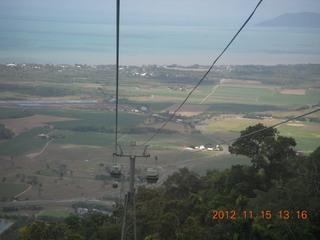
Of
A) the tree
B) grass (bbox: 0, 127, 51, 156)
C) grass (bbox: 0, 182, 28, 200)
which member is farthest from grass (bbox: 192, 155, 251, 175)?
grass (bbox: 0, 127, 51, 156)

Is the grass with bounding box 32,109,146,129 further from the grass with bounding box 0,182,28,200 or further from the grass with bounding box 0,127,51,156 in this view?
the grass with bounding box 0,182,28,200

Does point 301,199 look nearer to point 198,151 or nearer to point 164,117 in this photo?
point 198,151

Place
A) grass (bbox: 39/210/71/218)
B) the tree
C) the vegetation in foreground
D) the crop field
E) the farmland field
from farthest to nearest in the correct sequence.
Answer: the crop field → the farmland field → grass (bbox: 39/210/71/218) → the tree → the vegetation in foreground

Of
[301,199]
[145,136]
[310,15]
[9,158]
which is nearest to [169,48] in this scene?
[310,15]

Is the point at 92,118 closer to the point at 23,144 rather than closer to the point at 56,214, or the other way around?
the point at 23,144

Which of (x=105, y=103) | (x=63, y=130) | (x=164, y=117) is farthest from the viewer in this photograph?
(x=105, y=103)

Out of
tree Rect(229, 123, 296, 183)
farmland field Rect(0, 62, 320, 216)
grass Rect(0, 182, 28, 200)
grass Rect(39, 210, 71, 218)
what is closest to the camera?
tree Rect(229, 123, 296, 183)
